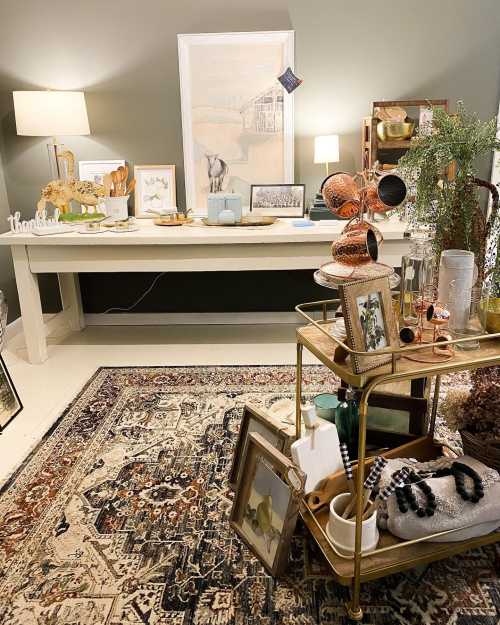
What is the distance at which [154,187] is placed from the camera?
3607 mm

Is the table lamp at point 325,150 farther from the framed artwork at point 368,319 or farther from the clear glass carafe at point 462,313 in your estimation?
the framed artwork at point 368,319

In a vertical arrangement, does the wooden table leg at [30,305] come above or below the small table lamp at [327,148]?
below

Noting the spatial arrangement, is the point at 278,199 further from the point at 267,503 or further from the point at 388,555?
the point at 388,555

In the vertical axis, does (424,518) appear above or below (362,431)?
below

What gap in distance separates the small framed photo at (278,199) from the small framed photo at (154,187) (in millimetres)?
553

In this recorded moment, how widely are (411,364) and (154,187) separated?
2.68 metres

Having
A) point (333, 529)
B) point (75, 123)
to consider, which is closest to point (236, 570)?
point (333, 529)

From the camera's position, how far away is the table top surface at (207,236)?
2943 mm

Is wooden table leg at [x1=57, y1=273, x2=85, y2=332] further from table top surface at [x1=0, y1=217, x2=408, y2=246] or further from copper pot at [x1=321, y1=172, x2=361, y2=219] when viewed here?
copper pot at [x1=321, y1=172, x2=361, y2=219]

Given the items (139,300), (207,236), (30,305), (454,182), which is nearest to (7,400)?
(30,305)

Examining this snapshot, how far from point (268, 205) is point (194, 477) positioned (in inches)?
78.9

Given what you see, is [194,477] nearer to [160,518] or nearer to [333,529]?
[160,518]

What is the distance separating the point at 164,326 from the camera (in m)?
3.89

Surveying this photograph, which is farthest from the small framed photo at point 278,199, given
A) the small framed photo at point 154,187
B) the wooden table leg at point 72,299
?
the wooden table leg at point 72,299
